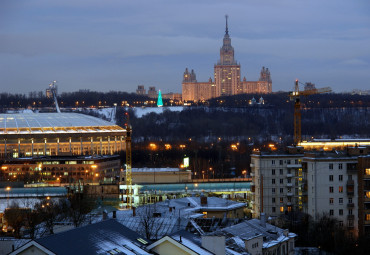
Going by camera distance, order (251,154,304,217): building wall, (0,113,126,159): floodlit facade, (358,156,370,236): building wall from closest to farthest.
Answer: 1. (358,156,370,236): building wall
2. (251,154,304,217): building wall
3. (0,113,126,159): floodlit facade

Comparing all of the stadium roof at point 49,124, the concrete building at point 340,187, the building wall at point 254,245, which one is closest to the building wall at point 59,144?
the stadium roof at point 49,124

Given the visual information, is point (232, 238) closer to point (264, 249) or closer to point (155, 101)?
point (264, 249)

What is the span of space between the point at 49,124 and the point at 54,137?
14.4 ft

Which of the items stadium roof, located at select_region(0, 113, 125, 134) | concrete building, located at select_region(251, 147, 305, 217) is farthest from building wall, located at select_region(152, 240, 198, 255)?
stadium roof, located at select_region(0, 113, 125, 134)

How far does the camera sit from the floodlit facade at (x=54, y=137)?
297ft

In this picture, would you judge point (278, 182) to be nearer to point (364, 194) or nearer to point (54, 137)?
point (364, 194)

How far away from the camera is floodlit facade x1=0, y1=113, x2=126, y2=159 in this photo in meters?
90.5

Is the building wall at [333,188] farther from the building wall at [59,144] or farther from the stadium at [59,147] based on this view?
the building wall at [59,144]

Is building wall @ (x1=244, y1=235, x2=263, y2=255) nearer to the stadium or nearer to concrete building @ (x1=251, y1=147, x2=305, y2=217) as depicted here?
concrete building @ (x1=251, y1=147, x2=305, y2=217)

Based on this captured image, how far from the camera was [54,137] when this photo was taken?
92.5 m

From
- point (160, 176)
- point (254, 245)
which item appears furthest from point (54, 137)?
point (254, 245)

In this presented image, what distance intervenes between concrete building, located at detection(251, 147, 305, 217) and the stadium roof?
53289mm

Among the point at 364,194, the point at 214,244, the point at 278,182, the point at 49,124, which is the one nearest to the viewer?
the point at 214,244

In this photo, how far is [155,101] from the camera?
192625 mm
